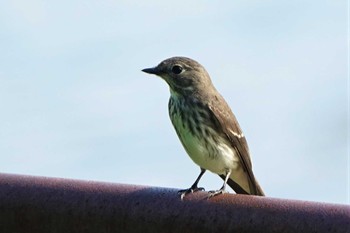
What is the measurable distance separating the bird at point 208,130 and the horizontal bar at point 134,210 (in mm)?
2967

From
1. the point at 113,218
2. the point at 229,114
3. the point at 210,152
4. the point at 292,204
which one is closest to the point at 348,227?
the point at 292,204

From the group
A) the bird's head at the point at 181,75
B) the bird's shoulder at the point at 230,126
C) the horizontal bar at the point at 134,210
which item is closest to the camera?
the horizontal bar at the point at 134,210

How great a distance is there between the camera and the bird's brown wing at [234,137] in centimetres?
862

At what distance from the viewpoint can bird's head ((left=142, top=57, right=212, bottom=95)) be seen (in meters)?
9.20

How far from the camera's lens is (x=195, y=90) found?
9250mm

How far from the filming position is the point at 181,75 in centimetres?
928

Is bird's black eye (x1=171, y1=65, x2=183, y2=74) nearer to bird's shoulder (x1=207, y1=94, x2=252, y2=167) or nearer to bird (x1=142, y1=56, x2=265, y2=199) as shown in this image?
bird (x1=142, y1=56, x2=265, y2=199)

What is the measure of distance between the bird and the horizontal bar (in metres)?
2.97

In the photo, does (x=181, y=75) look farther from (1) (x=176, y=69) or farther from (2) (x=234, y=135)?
(2) (x=234, y=135)

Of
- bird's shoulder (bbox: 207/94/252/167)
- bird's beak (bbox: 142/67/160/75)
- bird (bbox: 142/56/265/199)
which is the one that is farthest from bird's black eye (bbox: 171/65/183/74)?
bird's shoulder (bbox: 207/94/252/167)

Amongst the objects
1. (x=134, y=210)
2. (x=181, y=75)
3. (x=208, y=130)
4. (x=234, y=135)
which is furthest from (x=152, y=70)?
(x=134, y=210)

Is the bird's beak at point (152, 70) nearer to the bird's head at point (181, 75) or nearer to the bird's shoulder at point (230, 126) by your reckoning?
the bird's head at point (181, 75)

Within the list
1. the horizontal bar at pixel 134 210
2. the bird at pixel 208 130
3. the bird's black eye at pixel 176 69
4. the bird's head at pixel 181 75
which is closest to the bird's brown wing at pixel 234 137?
the bird at pixel 208 130

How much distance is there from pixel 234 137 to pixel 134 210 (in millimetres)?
3884
